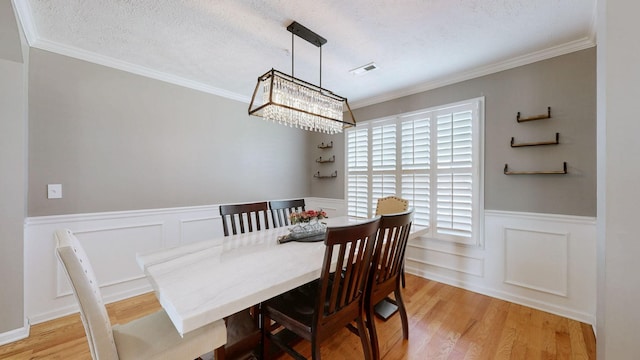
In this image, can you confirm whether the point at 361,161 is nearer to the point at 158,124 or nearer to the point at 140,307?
Answer: the point at 158,124

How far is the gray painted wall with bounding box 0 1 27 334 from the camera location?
186cm

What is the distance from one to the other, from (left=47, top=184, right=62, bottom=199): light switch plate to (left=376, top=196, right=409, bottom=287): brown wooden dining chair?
11.1 ft

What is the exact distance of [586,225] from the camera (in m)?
2.13

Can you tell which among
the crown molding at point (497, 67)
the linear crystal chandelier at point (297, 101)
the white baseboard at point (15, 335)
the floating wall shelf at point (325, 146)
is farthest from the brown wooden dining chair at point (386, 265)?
the white baseboard at point (15, 335)

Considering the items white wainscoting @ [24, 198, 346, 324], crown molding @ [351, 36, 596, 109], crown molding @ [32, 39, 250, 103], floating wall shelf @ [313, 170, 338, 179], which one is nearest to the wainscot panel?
white wainscoting @ [24, 198, 346, 324]

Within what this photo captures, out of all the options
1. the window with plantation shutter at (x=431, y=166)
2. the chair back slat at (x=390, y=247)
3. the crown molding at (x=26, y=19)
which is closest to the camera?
the chair back slat at (x=390, y=247)

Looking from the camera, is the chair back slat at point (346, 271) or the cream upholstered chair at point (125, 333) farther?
the chair back slat at point (346, 271)

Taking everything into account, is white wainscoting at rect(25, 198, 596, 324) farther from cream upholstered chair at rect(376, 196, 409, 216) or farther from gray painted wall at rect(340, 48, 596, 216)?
cream upholstered chair at rect(376, 196, 409, 216)

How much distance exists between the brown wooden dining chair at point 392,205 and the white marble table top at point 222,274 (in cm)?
155

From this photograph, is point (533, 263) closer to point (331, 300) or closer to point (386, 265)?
point (386, 265)

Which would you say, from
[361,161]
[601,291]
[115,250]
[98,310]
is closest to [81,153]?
[115,250]

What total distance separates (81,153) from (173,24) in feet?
5.20

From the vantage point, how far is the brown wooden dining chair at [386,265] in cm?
159

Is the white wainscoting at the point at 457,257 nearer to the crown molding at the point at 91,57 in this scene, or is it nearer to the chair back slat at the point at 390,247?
the chair back slat at the point at 390,247
